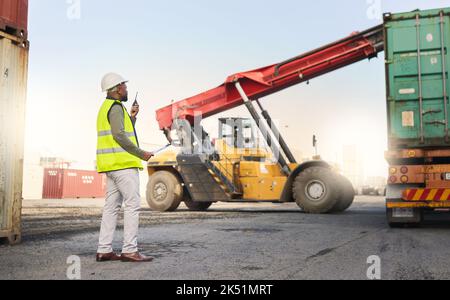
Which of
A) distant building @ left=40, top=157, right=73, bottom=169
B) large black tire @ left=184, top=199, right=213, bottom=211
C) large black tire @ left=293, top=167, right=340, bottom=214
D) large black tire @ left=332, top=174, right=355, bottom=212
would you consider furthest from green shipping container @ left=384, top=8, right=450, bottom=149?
distant building @ left=40, top=157, right=73, bottom=169

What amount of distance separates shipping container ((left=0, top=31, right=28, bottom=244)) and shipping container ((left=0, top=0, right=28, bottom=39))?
0.11m

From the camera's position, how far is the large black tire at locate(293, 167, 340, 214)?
1181 centimetres

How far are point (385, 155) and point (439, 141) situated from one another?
36.6 inches

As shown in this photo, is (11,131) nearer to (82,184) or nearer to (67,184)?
(67,184)

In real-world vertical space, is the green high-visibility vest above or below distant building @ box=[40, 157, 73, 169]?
below

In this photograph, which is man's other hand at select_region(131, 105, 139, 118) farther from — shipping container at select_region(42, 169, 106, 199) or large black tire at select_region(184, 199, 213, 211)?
shipping container at select_region(42, 169, 106, 199)

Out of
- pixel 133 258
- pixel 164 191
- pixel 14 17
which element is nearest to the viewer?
pixel 133 258

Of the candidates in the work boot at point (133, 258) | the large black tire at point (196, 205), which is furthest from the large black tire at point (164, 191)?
the work boot at point (133, 258)

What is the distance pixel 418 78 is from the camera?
316 inches

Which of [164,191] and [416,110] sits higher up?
[416,110]

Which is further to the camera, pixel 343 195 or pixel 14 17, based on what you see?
pixel 343 195

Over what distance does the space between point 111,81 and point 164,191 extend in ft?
30.3

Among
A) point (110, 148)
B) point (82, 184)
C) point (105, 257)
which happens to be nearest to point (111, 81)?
point (110, 148)
